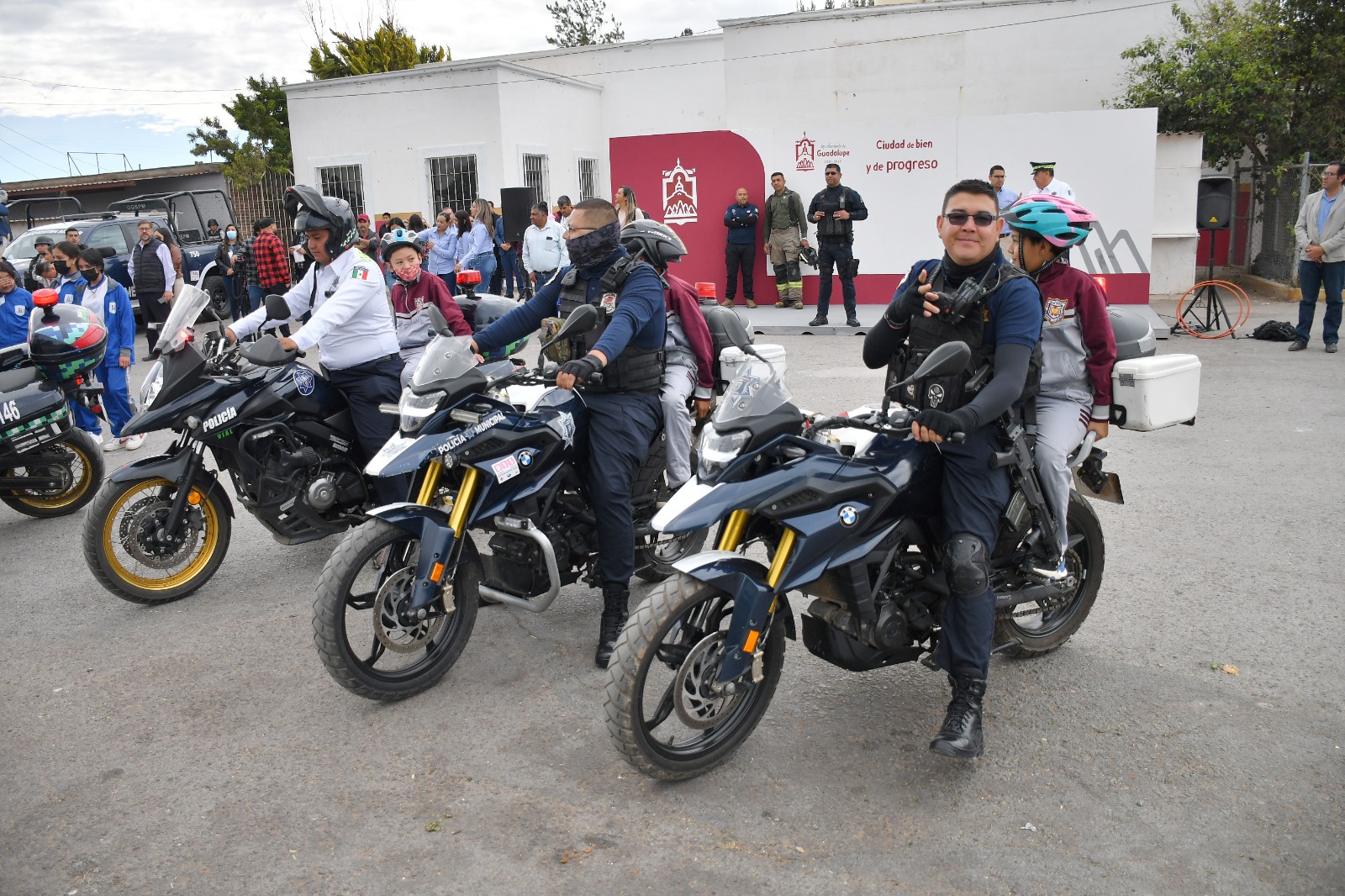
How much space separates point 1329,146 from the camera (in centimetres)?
1703

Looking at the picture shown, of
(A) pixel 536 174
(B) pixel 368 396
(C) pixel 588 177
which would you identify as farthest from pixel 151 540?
(C) pixel 588 177

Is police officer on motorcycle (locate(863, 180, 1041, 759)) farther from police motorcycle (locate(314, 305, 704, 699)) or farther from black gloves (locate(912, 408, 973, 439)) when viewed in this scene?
police motorcycle (locate(314, 305, 704, 699))

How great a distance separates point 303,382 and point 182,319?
676 millimetres

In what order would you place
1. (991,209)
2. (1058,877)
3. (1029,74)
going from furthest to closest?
(1029,74), (991,209), (1058,877)

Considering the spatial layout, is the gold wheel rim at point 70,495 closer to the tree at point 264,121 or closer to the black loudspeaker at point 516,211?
the black loudspeaker at point 516,211

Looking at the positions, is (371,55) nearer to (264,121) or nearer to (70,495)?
(264,121)

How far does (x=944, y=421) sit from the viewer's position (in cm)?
317

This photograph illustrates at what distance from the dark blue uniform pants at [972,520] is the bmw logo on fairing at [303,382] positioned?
3.55 m

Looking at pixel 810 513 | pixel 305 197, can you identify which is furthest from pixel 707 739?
pixel 305 197

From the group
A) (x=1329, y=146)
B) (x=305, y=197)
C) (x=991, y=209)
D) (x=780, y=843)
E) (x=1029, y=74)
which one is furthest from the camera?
(x=1029, y=74)

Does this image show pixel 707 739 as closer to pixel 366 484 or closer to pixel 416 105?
pixel 366 484

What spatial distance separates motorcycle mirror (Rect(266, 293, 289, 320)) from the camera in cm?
526

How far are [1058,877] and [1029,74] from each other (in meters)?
22.3

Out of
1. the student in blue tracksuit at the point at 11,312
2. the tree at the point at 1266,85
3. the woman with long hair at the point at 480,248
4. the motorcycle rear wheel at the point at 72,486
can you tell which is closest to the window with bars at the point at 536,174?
the woman with long hair at the point at 480,248
